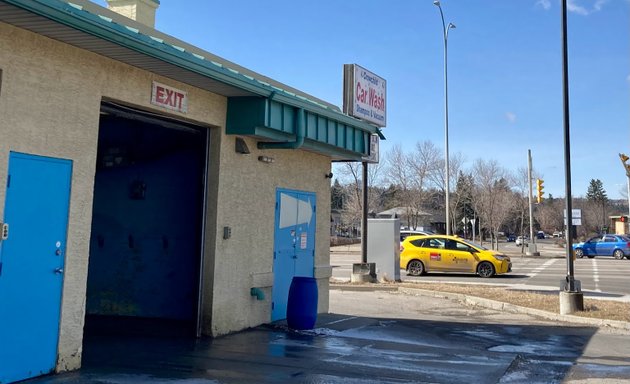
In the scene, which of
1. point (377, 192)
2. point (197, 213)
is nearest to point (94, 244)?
point (197, 213)

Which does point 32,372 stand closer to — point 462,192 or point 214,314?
point 214,314

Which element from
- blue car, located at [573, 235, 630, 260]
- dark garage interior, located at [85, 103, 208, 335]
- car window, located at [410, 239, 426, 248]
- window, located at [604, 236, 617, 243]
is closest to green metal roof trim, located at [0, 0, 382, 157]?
dark garage interior, located at [85, 103, 208, 335]

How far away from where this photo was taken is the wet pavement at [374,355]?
22.4ft

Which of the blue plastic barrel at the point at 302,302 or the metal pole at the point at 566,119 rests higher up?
the metal pole at the point at 566,119

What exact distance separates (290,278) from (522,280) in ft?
44.8

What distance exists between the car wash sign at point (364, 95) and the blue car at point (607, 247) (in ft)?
84.4

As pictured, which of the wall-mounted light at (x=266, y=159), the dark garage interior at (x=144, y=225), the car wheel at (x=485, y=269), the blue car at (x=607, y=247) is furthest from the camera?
the blue car at (x=607, y=247)

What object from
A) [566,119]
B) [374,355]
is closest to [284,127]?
[374,355]

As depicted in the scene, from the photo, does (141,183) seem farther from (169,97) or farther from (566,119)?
(566,119)

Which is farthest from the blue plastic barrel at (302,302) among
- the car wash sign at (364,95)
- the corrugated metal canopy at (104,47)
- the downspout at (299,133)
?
the car wash sign at (364,95)

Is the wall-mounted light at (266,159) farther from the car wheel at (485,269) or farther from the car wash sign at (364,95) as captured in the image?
the car wheel at (485,269)

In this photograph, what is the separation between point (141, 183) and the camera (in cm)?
1098

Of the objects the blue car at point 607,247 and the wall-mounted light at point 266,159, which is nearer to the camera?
the wall-mounted light at point 266,159

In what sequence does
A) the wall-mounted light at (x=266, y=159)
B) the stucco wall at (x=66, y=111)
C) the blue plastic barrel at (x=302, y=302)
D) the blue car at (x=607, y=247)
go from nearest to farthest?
the stucco wall at (x=66, y=111) < the blue plastic barrel at (x=302, y=302) < the wall-mounted light at (x=266, y=159) < the blue car at (x=607, y=247)
